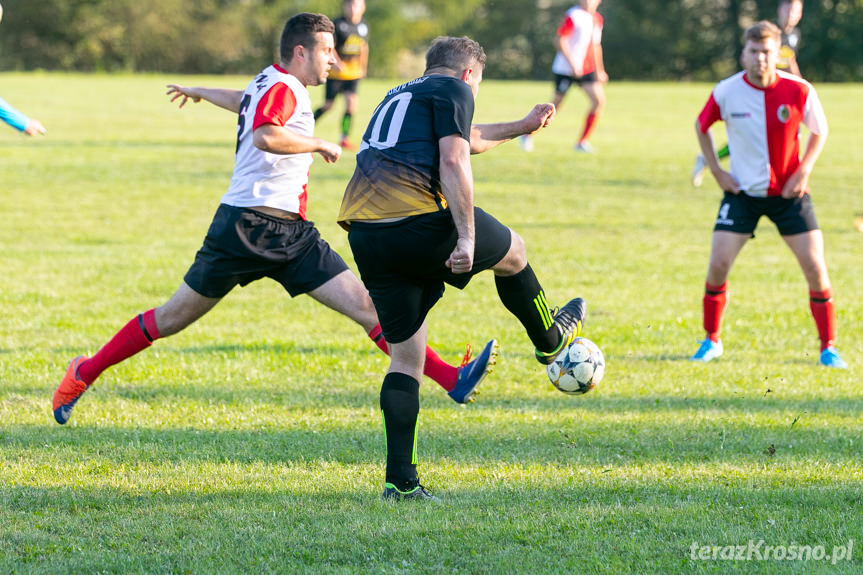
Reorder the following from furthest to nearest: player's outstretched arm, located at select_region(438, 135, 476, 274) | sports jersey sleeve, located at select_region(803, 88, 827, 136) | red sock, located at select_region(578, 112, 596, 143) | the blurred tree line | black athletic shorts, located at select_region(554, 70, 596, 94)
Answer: the blurred tree line → red sock, located at select_region(578, 112, 596, 143) → black athletic shorts, located at select_region(554, 70, 596, 94) → sports jersey sleeve, located at select_region(803, 88, 827, 136) → player's outstretched arm, located at select_region(438, 135, 476, 274)

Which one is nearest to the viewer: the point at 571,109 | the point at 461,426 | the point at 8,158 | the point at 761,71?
the point at 461,426

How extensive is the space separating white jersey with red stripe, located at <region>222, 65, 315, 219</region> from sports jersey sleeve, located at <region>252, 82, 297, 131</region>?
8 cm

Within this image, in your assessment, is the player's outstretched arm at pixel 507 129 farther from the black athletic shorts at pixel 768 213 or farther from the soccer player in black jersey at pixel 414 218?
the black athletic shorts at pixel 768 213

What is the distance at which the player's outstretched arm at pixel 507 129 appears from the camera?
478cm

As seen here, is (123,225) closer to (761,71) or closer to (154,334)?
(154,334)

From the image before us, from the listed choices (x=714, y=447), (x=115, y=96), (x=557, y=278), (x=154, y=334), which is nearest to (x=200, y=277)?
(x=154, y=334)

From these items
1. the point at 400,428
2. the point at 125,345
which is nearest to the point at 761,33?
the point at 400,428

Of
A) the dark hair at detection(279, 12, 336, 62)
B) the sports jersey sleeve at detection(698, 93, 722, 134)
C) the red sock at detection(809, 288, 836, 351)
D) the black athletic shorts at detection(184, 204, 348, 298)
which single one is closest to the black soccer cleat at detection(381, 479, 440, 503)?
the black athletic shorts at detection(184, 204, 348, 298)

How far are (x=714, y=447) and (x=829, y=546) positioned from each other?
1.44 metres

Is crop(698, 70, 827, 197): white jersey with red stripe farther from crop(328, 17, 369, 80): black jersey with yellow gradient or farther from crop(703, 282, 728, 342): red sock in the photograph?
crop(328, 17, 369, 80): black jersey with yellow gradient

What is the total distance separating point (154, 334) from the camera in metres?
5.66

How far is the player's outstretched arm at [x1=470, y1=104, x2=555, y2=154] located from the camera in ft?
15.7

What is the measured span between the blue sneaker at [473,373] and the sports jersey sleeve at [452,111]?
145 centimetres

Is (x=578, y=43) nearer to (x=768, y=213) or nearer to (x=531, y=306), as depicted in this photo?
(x=768, y=213)
